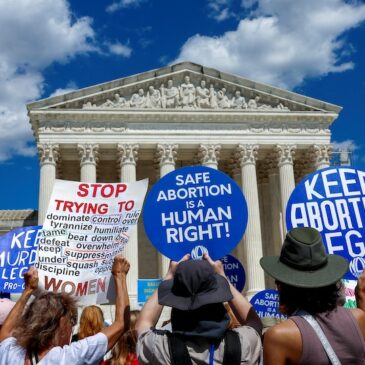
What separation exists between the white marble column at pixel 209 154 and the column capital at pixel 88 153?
320 inches

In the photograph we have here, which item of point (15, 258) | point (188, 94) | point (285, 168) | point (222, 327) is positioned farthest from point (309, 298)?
point (188, 94)

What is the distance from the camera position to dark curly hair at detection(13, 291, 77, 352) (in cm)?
442

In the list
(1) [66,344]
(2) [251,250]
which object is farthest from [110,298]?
(2) [251,250]

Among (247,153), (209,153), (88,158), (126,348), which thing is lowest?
(126,348)

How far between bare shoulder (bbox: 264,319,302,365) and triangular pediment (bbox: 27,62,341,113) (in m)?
37.8

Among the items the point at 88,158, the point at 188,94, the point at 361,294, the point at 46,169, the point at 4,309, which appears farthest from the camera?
the point at 188,94

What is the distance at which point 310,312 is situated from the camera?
4266 mm

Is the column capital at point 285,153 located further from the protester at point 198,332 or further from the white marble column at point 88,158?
the protester at point 198,332

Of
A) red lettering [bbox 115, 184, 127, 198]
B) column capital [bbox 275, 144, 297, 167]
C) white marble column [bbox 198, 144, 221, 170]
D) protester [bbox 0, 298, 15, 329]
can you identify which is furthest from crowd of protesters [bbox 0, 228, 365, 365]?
column capital [bbox 275, 144, 297, 167]

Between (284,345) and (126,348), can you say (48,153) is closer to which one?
(126,348)

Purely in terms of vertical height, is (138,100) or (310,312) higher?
(138,100)

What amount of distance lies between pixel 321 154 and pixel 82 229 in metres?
36.5

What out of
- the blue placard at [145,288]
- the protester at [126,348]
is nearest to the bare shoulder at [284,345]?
the protester at [126,348]

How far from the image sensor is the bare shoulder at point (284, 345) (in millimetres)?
3969
